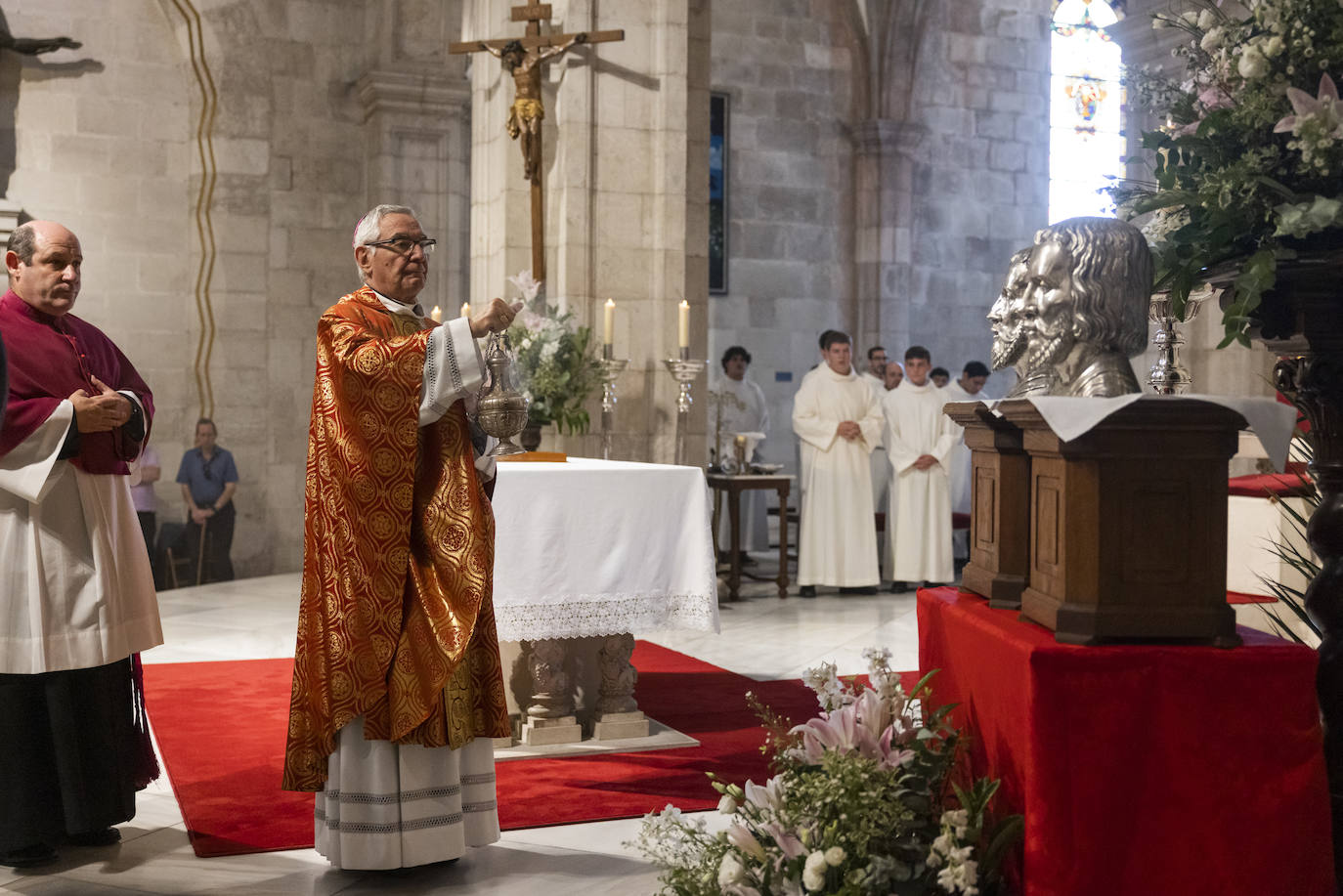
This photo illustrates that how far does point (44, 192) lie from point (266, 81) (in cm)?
200

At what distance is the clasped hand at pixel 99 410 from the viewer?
12.2ft

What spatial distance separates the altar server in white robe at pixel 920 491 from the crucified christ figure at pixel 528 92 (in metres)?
3.66

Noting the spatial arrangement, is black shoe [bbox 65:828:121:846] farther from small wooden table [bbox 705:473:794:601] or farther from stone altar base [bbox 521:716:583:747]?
small wooden table [bbox 705:473:794:601]

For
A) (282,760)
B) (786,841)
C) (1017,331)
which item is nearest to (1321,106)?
(1017,331)

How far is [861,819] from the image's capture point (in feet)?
7.88

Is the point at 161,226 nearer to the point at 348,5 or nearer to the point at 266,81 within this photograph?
the point at 266,81

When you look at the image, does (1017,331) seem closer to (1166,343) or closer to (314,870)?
(1166,343)

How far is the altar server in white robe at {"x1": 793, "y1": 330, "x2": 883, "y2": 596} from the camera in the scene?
31.1ft

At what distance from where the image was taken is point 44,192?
1089 cm

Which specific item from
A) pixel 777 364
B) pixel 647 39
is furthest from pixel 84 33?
pixel 777 364

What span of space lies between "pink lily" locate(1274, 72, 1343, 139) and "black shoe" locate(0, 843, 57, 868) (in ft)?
11.5

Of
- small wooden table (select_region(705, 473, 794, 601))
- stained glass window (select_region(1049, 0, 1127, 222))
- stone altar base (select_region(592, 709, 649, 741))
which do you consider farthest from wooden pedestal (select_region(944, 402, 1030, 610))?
stained glass window (select_region(1049, 0, 1127, 222))

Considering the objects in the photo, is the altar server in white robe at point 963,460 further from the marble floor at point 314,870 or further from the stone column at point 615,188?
the marble floor at point 314,870

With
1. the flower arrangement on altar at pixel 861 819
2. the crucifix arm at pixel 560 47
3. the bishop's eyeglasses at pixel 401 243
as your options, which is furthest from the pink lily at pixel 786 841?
the crucifix arm at pixel 560 47
